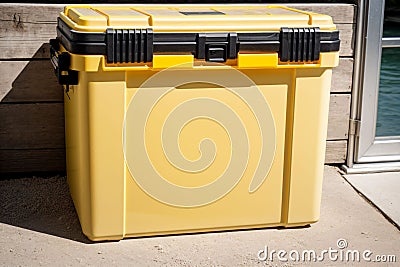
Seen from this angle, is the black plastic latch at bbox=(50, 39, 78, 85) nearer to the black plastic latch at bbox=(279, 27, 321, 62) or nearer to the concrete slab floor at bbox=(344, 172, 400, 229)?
the black plastic latch at bbox=(279, 27, 321, 62)

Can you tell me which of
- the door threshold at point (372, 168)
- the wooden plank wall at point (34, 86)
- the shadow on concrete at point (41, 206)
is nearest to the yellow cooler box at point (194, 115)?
the shadow on concrete at point (41, 206)

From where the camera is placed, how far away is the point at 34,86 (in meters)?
2.73

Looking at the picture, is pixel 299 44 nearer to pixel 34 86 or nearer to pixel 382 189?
pixel 382 189

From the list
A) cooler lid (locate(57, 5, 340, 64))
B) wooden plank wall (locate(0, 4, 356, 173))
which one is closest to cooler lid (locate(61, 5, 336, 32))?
cooler lid (locate(57, 5, 340, 64))

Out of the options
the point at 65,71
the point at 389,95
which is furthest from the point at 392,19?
the point at 65,71

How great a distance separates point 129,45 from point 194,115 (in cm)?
32

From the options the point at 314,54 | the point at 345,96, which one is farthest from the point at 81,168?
the point at 345,96

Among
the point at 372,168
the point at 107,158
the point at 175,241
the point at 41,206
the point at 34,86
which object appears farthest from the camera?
the point at 372,168

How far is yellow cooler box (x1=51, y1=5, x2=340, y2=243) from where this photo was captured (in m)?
2.08

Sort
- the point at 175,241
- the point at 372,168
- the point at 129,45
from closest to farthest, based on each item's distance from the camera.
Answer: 1. the point at 129,45
2. the point at 175,241
3. the point at 372,168

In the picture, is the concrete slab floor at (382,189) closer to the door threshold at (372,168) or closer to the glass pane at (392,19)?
the door threshold at (372,168)

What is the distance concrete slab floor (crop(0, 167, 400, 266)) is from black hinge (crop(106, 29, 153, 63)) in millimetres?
619

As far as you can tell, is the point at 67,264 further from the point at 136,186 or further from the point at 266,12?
the point at 266,12

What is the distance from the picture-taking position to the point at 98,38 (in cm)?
202
